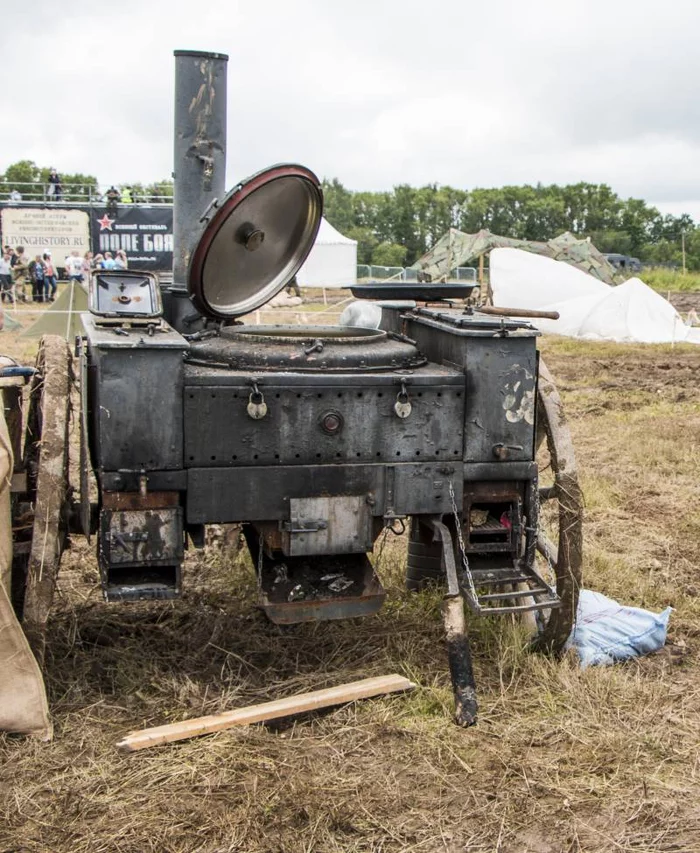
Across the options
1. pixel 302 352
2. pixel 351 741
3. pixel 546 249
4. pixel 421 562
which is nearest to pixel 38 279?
pixel 546 249

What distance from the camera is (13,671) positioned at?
3686 mm

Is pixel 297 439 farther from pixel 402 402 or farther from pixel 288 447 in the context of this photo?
pixel 402 402

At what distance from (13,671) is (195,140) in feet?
9.48

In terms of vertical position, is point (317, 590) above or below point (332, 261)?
below

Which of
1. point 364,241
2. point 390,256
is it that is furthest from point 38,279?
point 364,241

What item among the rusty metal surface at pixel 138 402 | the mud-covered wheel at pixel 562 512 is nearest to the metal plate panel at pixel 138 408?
the rusty metal surface at pixel 138 402

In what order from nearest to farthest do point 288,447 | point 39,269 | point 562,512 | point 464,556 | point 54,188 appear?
point 288,447 < point 464,556 < point 562,512 < point 39,269 < point 54,188

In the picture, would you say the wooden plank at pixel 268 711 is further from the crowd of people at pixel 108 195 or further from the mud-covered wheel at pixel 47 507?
the crowd of people at pixel 108 195

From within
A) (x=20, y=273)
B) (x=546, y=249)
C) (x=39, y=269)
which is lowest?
(x=20, y=273)

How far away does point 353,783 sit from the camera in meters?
3.47

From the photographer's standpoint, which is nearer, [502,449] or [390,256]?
[502,449]

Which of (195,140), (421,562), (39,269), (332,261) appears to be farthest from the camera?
(332,261)

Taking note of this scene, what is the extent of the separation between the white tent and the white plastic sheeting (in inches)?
388

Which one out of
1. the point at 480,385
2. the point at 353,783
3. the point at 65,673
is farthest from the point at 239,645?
the point at 480,385
